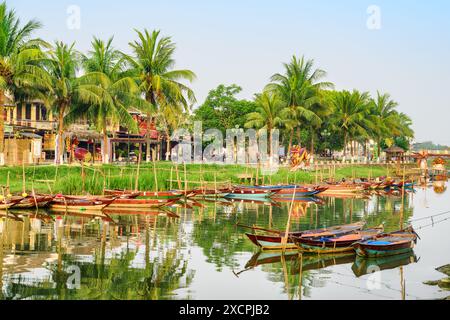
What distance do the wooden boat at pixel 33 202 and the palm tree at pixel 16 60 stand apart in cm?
643

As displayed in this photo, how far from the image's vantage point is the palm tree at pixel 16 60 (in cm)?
3266

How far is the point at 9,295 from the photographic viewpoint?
46.1 ft

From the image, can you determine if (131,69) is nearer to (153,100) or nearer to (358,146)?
(153,100)

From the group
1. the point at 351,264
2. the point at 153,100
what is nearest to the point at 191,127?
the point at 153,100

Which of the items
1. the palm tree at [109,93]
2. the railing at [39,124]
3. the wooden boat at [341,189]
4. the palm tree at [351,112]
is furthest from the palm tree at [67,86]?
the palm tree at [351,112]

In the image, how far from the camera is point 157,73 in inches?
1677

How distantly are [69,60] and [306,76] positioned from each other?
1004 inches

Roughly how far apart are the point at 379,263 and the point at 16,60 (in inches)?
888

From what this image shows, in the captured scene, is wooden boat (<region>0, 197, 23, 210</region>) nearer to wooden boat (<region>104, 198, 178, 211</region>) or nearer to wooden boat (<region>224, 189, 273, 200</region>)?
wooden boat (<region>104, 198, 178, 211</region>)

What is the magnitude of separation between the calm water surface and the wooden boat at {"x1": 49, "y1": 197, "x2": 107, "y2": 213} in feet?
4.94

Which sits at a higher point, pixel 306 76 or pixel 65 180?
pixel 306 76

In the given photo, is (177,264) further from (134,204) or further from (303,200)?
(303,200)

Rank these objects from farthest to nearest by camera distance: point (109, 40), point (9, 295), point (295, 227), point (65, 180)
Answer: point (109, 40) < point (65, 180) < point (295, 227) < point (9, 295)

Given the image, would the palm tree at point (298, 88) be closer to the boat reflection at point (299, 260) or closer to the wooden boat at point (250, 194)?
the wooden boat at point (250, 194)
